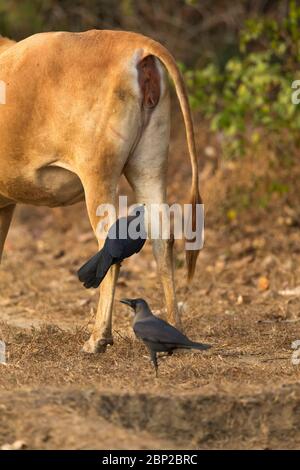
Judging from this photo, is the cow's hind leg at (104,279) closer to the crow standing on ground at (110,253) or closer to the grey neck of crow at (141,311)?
the crow standing on ground at (110,253)

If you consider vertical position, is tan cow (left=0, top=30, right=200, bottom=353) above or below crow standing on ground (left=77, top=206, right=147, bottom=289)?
above

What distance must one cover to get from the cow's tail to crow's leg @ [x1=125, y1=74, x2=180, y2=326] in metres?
0.10

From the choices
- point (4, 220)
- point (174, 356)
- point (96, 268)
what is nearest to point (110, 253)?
point (96, 268)

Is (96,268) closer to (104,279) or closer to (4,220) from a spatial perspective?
(104,279)

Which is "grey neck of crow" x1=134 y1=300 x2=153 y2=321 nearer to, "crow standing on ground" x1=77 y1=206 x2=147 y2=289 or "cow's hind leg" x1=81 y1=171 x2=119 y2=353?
"crow standing on ground" x1=77 y1=206 x2=147 y2=289

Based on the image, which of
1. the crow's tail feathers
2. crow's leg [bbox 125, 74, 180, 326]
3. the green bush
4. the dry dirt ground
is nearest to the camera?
the dry dirt ground

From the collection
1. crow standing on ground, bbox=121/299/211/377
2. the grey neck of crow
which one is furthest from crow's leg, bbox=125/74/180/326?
A: crow standing on ground, bbox=121/299/211/377

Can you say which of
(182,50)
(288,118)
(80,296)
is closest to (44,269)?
(80,296)

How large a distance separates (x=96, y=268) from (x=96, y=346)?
1.57ft

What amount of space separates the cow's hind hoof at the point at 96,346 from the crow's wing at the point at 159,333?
0.65 m

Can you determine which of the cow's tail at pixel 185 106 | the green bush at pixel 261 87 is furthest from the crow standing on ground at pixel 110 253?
the green bush at pixel 261 87

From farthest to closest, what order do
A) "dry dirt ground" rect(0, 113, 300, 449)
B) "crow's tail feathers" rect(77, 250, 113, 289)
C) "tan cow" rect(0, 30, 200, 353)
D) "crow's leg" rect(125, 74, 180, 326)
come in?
"crow's leg" rect(125, 74, 180, 326) → "tan cow" rect(0, 30, 200, 353) → "crow's tail feathers" rect(77, 250, 113, 289) → "dry dirt ground" rect(0, 113, 300, 449)

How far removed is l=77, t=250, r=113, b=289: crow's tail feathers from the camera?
6062 mm

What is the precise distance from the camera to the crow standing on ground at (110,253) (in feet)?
19.9
